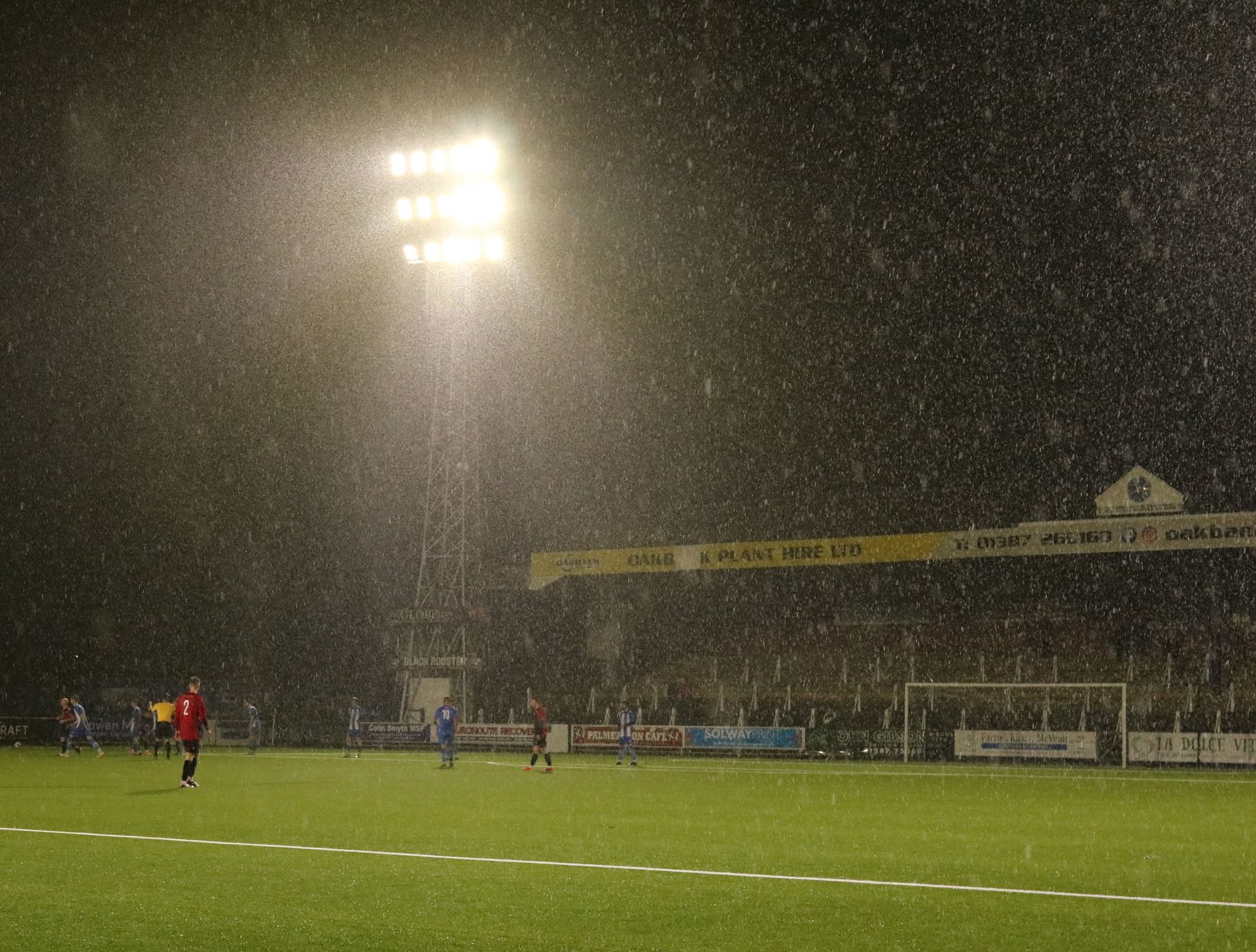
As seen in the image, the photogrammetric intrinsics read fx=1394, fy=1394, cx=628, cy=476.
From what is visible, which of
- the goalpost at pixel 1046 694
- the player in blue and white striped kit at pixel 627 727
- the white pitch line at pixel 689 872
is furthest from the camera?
the goalpost at pixel 1046 694

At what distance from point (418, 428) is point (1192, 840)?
4780 cm

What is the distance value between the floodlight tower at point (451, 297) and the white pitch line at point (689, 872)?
Answer: 914 inches

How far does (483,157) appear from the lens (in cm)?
3722

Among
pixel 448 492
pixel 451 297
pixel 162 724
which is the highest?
pixel 451 297

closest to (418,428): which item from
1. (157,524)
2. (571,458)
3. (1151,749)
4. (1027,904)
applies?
(571,458)

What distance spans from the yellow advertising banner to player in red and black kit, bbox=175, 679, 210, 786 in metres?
24.6

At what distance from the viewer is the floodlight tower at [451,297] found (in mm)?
36562

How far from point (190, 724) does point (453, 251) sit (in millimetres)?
17646

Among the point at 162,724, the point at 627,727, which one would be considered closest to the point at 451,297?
the point at 627,727

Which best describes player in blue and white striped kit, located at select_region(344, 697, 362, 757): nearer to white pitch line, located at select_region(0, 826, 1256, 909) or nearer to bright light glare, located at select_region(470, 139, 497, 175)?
bright light glare, located at select_region(470, 139, 497, 175)

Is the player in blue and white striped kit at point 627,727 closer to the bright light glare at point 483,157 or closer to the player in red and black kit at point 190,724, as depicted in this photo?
the player in red and black kit at point 190,724

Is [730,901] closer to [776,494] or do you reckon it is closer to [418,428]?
[776,494]

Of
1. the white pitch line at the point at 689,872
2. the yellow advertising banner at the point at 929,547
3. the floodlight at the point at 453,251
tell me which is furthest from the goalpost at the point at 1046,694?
the white pitch line at the point at 689,872

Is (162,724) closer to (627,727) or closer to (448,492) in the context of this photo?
(448,492)
